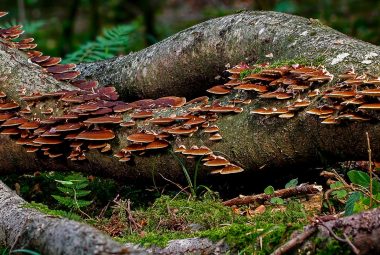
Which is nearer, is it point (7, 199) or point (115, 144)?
point (7, 199)

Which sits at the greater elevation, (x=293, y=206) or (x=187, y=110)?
(x=187, y=110)

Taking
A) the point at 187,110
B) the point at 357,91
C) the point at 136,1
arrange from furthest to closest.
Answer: the point at 136,1 → the point at 187,110 → the point at 357,91

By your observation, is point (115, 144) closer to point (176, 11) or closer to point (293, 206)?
point (293, 206)

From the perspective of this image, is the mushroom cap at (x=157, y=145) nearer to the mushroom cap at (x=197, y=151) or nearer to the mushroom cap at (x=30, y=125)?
the mushroom cap at (x=197, y=151)

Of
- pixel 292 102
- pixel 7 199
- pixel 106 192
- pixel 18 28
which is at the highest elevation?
pixel 18 28

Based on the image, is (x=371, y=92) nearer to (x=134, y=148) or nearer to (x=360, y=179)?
(x=360, y=179)

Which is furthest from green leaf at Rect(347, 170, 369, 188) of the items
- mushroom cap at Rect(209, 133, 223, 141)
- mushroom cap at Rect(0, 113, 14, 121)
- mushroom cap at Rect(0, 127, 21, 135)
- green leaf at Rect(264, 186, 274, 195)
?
mushroom cap at Rect(0, 113, 14, 121)

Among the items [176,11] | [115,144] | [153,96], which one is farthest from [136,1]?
[115,144]
